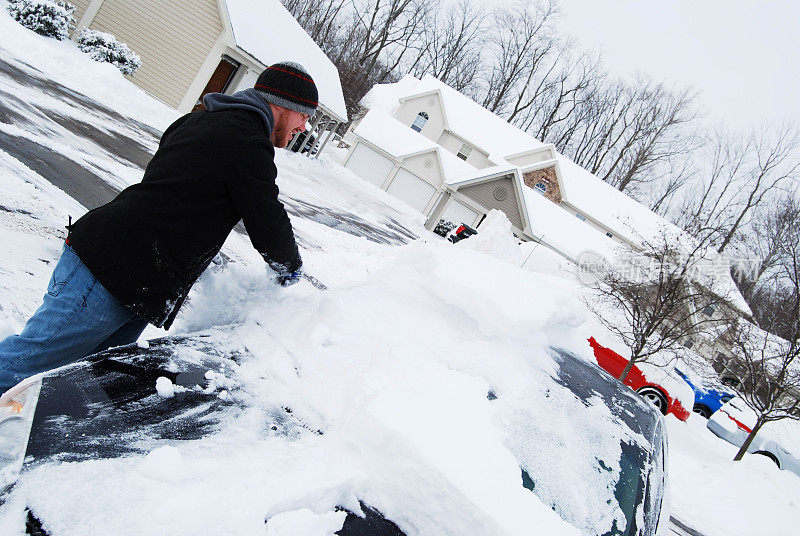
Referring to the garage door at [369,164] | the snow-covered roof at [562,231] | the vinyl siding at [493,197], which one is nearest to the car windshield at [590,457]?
the snow-covered roof at [562,231]

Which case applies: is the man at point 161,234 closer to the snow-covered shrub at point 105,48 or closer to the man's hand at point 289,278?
the man's hand at point 289,278

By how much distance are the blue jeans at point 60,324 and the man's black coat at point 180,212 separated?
0.19 feet

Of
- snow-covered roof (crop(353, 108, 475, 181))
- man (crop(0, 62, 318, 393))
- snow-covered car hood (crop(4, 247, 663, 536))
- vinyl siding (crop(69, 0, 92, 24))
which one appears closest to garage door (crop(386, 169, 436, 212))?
snow-covered roof (crop(353, 108, 475, 181))

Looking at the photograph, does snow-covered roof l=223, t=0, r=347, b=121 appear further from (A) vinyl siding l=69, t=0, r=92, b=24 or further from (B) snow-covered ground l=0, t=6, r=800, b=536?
(B) snow-covered ground l=0, t=6, r=800, b=536

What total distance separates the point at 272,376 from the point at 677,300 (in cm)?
→ 985

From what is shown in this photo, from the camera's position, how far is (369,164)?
3064 centimetres

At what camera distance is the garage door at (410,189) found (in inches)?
1214

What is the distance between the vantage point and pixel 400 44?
46.5m

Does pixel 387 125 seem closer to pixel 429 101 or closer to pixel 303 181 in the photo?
pixel 429 101

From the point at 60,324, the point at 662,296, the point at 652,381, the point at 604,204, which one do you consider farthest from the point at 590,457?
the point at 604,204

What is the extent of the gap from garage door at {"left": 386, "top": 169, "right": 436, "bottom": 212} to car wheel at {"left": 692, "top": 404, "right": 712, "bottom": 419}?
1940 cm

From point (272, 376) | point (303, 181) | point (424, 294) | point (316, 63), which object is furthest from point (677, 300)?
point (316, 63)

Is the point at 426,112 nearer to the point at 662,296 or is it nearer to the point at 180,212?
the point at 662,296

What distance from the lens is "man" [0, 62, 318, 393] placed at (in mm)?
1748
